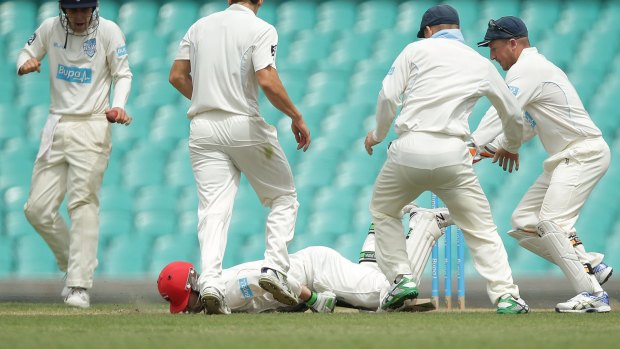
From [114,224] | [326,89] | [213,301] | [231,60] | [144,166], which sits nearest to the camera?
[213,301]

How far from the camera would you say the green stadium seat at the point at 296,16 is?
8.75 meters

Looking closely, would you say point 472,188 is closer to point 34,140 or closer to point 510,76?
point 510,76

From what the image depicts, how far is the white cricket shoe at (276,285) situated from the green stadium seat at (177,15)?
13.6ft

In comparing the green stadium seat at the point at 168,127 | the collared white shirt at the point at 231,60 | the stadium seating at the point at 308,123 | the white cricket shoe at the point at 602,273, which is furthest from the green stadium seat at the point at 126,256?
the white cricket shoe at the point at 602,273

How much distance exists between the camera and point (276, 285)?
4.93 m

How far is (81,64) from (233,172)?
127cm

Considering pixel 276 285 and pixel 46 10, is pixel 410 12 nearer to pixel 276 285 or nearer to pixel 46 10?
pixel 46 10

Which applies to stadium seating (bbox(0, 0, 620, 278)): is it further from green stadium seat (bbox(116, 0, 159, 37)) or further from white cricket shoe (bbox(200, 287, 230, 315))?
white cricket shoe (bbox(200, 287, 230, 315))

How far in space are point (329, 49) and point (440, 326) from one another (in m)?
4.70

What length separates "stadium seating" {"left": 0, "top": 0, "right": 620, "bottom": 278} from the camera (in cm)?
790

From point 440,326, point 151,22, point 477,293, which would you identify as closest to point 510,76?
point 440,326

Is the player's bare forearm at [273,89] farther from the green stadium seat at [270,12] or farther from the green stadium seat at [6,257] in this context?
the green stadium seat at [270,12]

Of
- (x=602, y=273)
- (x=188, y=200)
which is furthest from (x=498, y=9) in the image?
(x=602, y=273)

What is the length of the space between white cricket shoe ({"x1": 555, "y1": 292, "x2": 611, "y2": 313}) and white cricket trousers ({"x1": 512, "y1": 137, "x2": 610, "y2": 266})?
28 cm
